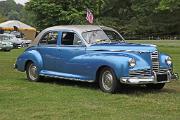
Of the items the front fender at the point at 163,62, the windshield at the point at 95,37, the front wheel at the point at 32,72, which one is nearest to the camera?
the front fender at the point at 163,62

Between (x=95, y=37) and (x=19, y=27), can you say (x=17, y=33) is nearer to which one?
(x=19, y=27)

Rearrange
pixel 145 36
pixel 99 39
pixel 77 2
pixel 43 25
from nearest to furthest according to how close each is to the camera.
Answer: pixel 99 39 < pixel 77 2 < pixel 43 25 < pixel 145 36

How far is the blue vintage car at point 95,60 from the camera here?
39.2ft

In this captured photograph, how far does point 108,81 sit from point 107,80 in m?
0.05

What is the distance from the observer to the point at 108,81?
1234cm

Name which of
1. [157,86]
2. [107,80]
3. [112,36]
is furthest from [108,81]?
[112,36]

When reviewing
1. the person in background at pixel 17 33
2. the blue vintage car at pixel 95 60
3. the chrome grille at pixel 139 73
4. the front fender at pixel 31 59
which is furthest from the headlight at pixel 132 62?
the person in background at pixel 17 33

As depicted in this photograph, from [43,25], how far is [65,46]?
47.5m

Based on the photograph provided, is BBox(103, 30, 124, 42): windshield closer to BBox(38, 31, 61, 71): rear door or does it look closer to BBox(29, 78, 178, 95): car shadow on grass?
BBox(29, 78, 178, 95): car shadow on grass

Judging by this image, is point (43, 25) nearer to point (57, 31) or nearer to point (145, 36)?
point (145, 36)

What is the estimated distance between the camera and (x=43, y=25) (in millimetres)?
61062

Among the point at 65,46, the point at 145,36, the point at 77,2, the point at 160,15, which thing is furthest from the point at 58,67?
the point at 160,15

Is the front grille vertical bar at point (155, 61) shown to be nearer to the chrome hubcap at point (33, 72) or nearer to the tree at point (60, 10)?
the chrome hubcap at point (33, 72)

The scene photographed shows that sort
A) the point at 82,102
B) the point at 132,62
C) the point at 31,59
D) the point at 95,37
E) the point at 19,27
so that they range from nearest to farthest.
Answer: the point at 82,102, the point at 132,62, the point at 95,37, the point at 31,59, the point at 19,27
